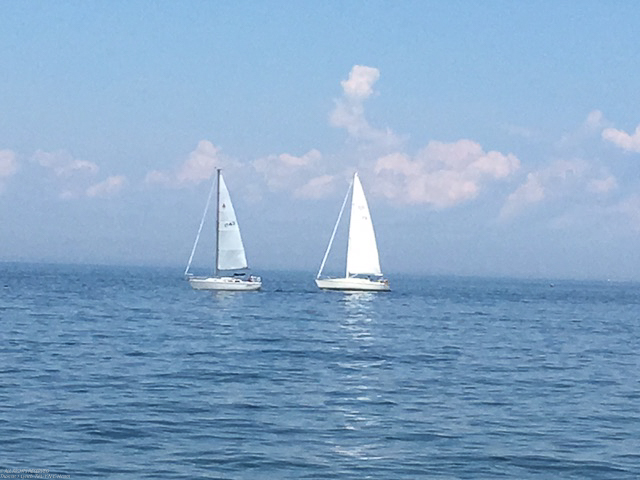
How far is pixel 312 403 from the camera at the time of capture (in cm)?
2866

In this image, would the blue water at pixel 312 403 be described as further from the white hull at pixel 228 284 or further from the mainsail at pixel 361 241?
the mainsail at pixel 361 241

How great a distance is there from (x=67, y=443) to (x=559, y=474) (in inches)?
428

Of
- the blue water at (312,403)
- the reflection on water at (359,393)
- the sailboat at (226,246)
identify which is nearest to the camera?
the blue water at (312,403)

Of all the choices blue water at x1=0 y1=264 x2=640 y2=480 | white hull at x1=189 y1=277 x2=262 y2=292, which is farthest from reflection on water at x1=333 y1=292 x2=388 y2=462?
white hull at x1=189 y1=277 x2=262 y2=292

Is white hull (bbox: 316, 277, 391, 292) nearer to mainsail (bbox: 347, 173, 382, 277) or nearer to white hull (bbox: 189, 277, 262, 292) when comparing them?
mainsail (bbox: 347, 173, 382, 277)

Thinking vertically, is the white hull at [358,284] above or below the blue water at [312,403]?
above

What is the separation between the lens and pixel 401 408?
28.1 m

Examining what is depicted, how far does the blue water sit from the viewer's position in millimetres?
20484

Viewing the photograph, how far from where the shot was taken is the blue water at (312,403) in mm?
20484

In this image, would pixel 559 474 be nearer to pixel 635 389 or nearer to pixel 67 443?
pixel 67 443

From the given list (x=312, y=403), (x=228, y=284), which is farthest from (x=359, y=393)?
(x=228, y=284)

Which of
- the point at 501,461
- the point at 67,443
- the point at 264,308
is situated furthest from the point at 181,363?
the point at 264,308

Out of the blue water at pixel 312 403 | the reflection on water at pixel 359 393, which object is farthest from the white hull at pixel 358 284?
the blue water at pixel 312 403

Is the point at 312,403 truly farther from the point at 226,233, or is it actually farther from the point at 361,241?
the point at 361,241
